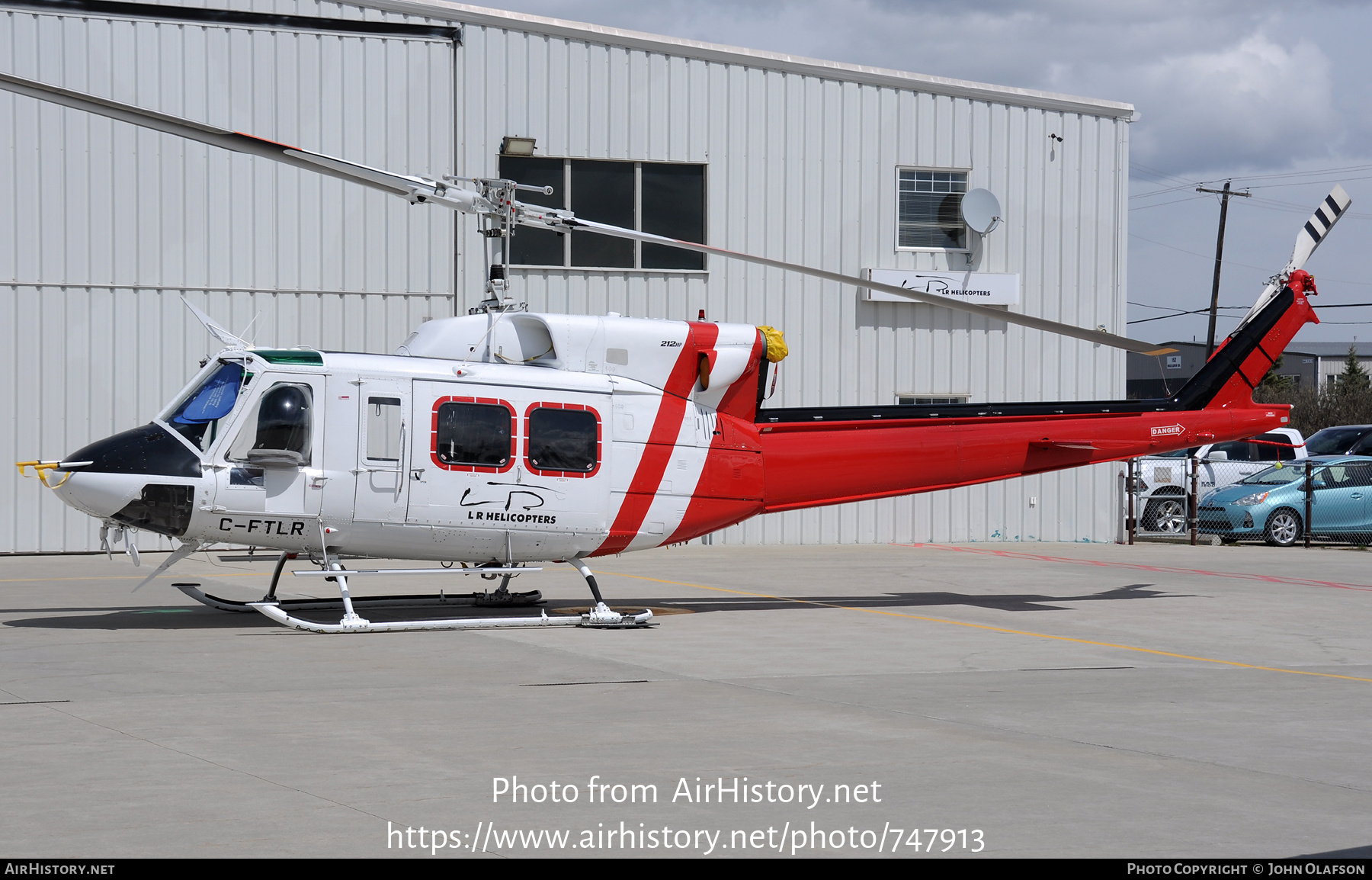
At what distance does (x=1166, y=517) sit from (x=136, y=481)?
2042cm

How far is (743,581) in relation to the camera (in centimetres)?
1652

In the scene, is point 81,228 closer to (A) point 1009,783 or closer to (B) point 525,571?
(B) point 525,571

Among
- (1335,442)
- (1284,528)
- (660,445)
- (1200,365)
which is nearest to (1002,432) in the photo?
(660,445)

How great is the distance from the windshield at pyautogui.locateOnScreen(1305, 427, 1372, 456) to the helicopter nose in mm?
25324

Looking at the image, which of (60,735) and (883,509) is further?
(883,509)

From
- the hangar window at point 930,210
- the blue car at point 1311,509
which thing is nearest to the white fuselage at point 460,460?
the hangar window at point 930,210

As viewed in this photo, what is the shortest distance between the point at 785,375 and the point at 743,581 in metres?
6.28

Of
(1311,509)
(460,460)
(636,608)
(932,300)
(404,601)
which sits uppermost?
(932,300)

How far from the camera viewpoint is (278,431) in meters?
11.2

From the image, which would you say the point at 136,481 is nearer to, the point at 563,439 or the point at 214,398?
the point at 214,398

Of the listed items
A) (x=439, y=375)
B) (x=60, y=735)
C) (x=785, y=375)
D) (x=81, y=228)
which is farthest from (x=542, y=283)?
(x=60, y=735)

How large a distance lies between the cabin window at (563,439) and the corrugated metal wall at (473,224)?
29.7 ft

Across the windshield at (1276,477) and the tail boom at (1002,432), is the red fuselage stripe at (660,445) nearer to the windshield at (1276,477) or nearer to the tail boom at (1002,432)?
the tail boom at (1002,432)

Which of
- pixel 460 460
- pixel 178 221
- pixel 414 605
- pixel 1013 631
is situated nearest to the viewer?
pixel 460 460
